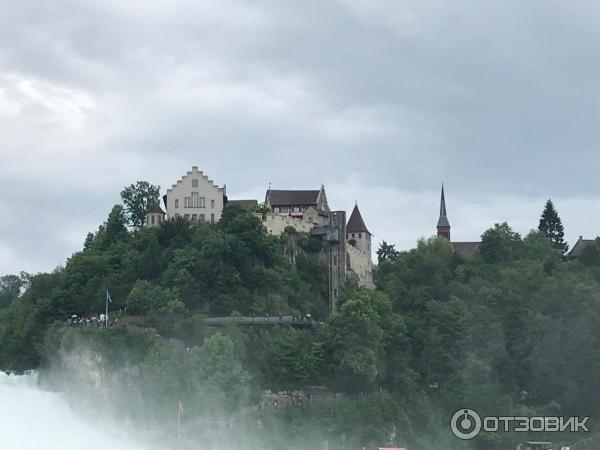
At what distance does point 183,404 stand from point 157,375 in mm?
2773

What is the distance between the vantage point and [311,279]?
366ft

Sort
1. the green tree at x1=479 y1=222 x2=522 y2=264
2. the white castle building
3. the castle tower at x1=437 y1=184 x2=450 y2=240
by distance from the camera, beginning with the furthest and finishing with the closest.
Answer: the castle tower at x1=437 y1=184 x2=450 y2=240
the green tree at x1=479 y1=222 x2=522 y2=264
the white castle building

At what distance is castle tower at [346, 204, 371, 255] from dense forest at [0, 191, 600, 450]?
12.7 metres

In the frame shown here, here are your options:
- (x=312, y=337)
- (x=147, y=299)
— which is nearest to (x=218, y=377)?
(x=147, y=299)

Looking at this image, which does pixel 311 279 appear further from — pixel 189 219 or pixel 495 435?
pixel 495 435

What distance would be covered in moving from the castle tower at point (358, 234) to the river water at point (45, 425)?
41.0 metres

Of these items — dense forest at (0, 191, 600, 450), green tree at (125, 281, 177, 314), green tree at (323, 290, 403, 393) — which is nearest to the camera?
dense forest at (0, 191, 600, 450)

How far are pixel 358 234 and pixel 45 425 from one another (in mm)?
47233

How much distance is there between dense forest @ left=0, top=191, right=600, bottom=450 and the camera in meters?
91.6

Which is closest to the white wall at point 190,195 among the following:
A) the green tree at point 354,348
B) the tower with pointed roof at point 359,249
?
the tower with pointed roof at point 359,249

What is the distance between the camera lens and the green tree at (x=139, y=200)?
11681 centimetres

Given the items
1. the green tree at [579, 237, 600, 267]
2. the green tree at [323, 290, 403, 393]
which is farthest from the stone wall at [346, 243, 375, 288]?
the green tree at [323, 290, 403, 393]

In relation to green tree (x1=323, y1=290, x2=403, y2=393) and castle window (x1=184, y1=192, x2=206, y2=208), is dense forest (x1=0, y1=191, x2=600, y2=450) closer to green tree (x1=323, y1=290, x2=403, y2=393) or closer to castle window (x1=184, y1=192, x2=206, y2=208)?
green tree (x1=323, y1=290, x2=403, y2=393)

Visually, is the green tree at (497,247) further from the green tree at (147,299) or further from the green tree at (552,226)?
the green tree at (147,299)
